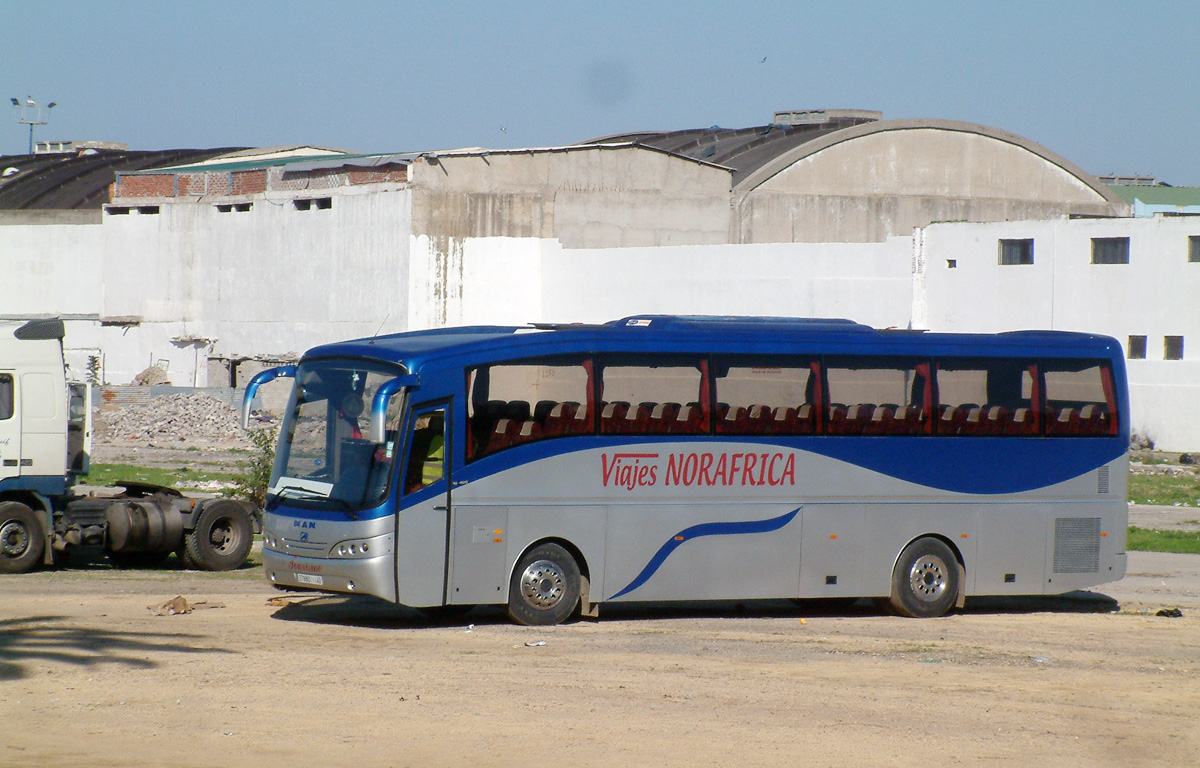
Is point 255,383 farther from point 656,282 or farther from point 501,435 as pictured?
point 656,282

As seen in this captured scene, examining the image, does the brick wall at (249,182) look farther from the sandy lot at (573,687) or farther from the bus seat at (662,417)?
the bus seat at (662,417)

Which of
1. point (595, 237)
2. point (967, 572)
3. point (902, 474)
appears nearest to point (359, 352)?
point (902, 474)

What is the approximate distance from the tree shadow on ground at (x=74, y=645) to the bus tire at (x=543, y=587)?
10.2ft

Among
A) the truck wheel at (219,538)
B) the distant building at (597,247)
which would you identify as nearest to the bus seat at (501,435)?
the truck wheel at (219,538)

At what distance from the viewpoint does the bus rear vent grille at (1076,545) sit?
16.4m

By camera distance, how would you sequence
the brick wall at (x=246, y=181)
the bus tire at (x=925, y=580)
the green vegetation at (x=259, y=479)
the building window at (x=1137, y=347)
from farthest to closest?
the brick wall at (x=246, y=181)
the building window at (x=1137, y=347)
the green vegetation at (x=259, y=479)
the bus tire at (x=925, y=580)

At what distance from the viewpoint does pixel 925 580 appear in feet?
51.8

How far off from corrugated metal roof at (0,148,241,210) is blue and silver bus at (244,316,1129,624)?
46939 millimetres

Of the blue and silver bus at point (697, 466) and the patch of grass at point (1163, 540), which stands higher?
the blue and silver bus at point (697, 466)

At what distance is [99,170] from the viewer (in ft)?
210

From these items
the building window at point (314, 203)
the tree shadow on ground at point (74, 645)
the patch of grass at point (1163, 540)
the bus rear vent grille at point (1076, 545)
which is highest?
the building window at point (314, 203)

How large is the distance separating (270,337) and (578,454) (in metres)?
39.0

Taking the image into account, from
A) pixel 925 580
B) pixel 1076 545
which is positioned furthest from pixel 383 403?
pixel 1076 545

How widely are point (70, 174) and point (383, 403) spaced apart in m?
55.7
